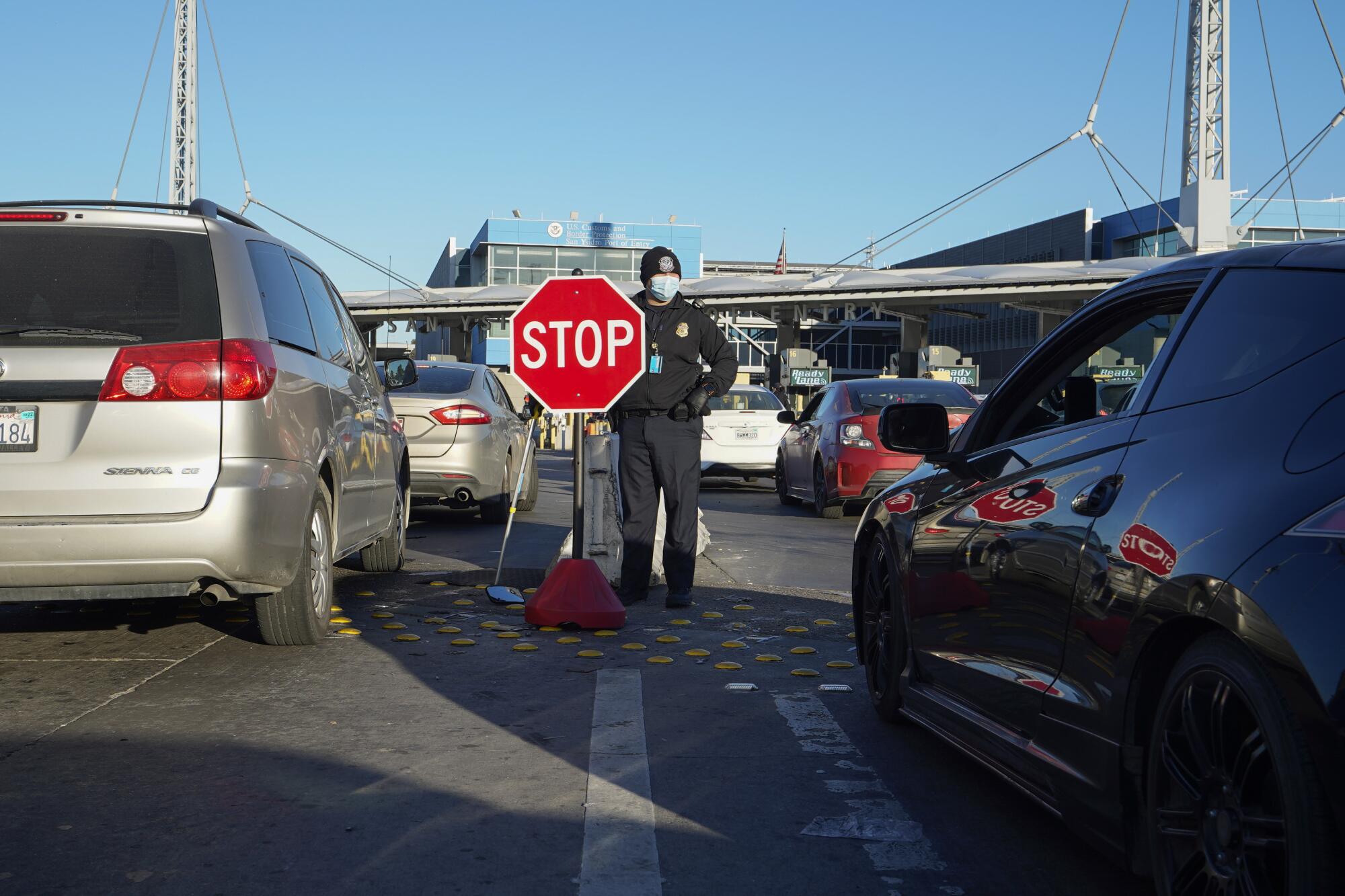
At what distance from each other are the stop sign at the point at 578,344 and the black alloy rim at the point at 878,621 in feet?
8.91

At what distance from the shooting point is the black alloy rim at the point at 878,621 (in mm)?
5211

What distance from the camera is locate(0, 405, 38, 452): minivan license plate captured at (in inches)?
216

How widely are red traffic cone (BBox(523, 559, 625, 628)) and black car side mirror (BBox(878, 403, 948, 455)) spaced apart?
299 cm

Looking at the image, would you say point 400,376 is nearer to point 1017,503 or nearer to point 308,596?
point 308,596

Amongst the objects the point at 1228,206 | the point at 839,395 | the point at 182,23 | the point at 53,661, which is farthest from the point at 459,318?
the point at 53,661

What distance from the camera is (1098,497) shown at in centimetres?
331

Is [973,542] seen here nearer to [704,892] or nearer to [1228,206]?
[704,892]

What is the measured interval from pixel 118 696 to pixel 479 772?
1845mm

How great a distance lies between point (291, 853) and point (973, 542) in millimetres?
1983

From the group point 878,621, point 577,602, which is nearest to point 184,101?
point 577,602

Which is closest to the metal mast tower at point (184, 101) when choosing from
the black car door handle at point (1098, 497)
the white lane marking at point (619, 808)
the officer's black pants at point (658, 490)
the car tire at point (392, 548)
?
the car tire at point (392, 548)

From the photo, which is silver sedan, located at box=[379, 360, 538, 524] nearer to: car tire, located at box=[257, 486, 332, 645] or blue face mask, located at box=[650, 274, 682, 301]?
blue face mask, located at box=[650, 274, 682, 301]

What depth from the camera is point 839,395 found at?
15453 mm

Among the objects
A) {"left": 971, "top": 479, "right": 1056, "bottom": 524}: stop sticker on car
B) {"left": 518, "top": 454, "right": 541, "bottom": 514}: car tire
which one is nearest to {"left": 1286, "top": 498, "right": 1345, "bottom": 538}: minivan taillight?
{"left": 971, "top": 479, "right": 1056, "bottom": 524}: stop sticker on car
